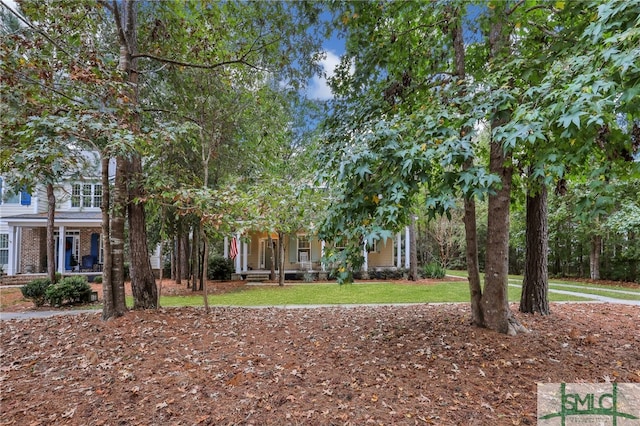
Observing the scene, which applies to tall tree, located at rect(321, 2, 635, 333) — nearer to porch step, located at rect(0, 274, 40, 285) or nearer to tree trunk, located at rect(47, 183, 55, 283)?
tree trunk, located at rect(47, 183, 55, 283)

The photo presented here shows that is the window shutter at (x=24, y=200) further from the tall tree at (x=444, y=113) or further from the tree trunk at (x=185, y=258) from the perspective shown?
the tall tree at (x=444, y=113)

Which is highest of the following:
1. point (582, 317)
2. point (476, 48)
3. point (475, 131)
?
point (476, 48)

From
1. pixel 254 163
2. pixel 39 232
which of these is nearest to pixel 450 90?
pixel 254 163

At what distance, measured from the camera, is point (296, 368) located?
4.11m

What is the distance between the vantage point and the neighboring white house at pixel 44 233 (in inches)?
656

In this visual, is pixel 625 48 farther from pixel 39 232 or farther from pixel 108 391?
pixel 39 232

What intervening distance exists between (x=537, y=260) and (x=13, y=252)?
22621 mm

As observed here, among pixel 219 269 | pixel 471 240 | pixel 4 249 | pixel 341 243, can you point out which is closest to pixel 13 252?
pixel 4 249

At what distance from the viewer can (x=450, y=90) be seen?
459 centimetres

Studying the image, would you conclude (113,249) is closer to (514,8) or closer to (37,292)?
(37,292)

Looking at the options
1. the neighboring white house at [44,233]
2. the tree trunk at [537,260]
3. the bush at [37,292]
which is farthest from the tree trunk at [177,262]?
the tree trunk at [537,260]

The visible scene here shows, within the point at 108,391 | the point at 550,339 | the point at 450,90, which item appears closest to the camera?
the point at 108,391

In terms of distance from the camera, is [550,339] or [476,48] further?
[476,48]

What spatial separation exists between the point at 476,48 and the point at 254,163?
24.1ft
